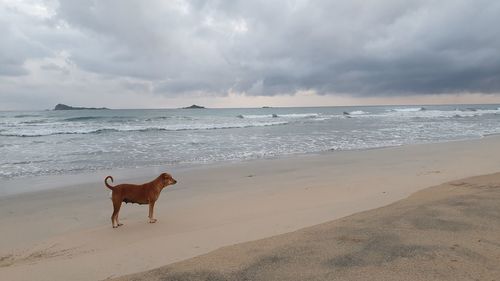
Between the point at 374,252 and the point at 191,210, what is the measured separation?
125 inches

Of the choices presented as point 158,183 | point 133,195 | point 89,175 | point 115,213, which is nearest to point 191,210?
point 158,183

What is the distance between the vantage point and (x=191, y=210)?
18.0 feet

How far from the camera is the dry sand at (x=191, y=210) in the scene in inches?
139

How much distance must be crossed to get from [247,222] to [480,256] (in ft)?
8.23

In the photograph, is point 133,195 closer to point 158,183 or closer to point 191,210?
point 158,183

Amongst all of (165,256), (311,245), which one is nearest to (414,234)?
(311,245)

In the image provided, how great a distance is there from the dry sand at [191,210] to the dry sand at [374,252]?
0.12 meters

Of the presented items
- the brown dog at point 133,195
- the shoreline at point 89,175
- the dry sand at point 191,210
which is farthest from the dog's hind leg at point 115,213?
the shoreline at point 89,175

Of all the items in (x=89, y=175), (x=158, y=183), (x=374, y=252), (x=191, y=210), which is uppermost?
(x=158, y=183)

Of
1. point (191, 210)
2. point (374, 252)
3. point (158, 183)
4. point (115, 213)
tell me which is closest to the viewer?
point (374, 252)

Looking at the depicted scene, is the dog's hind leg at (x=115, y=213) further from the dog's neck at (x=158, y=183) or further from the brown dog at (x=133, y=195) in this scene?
the dog's neck at (x=158, y=183)

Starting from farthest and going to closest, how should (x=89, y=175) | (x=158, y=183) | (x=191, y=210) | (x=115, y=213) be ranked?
1. (x=89, y=175)
2. (x=191, y=210)
3. (x=158, y=183)
4. (x=115, y=213)

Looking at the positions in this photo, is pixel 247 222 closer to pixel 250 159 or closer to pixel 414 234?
pixel 414 234

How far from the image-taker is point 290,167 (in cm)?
969
